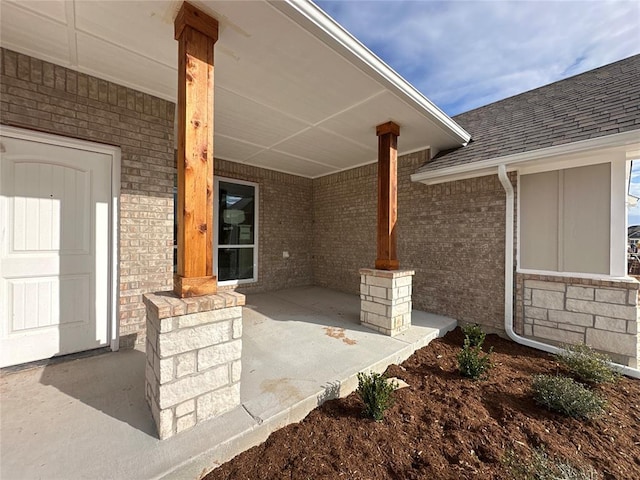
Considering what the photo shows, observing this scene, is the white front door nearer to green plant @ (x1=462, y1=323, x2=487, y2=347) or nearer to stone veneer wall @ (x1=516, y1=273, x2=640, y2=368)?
green plant @ (x1=462, y1=323, x2=487, y2=347)

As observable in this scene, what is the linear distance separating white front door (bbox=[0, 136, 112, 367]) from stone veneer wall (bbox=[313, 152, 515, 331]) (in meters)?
4.67

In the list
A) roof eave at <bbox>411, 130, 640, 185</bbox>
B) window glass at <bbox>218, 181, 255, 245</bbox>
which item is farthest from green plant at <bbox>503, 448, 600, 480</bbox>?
window glass at <bbox>218, 181, 255, 245</bbox>

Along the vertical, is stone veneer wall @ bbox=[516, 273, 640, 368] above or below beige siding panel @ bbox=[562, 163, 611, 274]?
below

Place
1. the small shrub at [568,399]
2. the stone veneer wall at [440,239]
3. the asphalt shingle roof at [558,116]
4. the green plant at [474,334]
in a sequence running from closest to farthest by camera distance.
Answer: the small shrub at [568,399], the asphalt shingle roof at [558,116], the green plant at [474,334], the stone veneer wall at [440,239]

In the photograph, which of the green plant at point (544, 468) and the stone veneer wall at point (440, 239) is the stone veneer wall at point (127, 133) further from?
the stone veneer wall at point (440, 239)

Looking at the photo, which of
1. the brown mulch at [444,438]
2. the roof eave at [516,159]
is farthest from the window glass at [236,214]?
the brown mulch at [444,438]

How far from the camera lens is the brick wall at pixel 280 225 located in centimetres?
616

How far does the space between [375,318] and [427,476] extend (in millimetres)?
2114

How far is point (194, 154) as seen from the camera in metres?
1.91

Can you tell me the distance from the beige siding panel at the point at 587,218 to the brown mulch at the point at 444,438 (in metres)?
1.57

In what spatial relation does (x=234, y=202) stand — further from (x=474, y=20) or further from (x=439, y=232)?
(x=474, y=20)

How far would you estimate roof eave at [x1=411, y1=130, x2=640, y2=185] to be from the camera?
9.14ft

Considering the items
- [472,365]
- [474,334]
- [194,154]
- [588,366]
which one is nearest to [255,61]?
[194,154]

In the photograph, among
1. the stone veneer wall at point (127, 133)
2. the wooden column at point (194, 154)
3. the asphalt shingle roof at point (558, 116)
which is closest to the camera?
the wooden column at point (194, 154)
